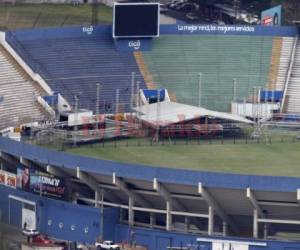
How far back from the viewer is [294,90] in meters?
83.6

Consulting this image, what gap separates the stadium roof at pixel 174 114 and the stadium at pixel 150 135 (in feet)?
0.26

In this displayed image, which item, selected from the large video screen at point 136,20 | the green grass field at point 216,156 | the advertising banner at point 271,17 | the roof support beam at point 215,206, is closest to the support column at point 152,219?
the roof support beam at point 215,206

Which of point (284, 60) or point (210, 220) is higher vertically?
point (284, 60)

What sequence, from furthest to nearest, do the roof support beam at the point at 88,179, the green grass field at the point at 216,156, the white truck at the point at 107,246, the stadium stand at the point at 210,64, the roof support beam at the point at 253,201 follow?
the stadium stand at the point at 210,64
the green grass field at the point at 216,156
the roof support beam at the point at 88,179
the white truck at the point at 107,246
the roof support beam at the point at 253,201

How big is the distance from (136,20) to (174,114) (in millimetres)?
8433

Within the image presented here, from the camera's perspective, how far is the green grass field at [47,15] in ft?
337

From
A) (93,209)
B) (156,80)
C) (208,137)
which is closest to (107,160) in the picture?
(93,209)

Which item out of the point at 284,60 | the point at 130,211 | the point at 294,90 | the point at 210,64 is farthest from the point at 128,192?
the point at 284,60

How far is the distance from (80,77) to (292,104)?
29.2 feet

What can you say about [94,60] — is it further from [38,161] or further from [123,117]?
[38,161]

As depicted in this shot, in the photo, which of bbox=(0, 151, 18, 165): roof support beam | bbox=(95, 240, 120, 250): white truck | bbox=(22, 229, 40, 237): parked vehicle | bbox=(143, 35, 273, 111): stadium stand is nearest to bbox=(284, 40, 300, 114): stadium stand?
bbox=(143, 35, 273, 111): stadium stand

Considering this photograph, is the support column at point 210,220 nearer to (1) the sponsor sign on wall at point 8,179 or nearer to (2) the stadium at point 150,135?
(2) the stadium at point 150,135

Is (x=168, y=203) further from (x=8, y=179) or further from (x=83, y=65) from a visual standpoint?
(x=83, y=65)

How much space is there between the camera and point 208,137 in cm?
7688
